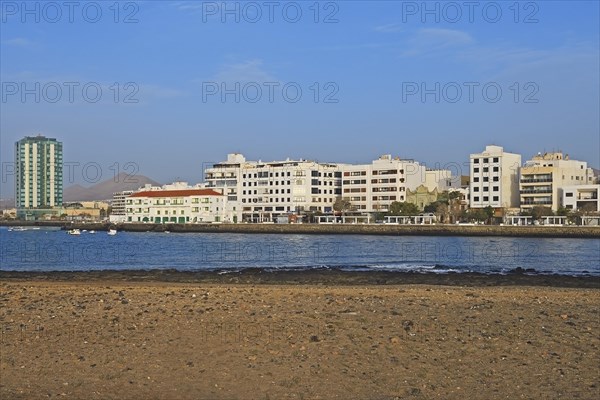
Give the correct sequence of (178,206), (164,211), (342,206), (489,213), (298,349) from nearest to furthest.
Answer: (298,349) → (489,213) → (342,206) → (178,206) → (164,211)

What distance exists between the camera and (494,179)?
135000 millimetres

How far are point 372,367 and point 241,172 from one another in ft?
513

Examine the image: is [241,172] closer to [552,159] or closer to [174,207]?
[174,207]

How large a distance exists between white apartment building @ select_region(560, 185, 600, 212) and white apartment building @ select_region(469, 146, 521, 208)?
427 inches

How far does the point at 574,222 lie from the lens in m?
121

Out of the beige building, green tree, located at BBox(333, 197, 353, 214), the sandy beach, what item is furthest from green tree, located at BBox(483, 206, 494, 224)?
the sandy beach

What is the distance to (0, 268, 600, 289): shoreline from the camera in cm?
3142

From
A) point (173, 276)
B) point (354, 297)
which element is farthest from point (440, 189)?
point (354, 297)

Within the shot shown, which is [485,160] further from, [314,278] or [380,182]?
[314,278]

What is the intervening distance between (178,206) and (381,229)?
58.5 meters

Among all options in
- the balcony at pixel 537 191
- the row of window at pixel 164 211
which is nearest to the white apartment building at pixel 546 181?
the balcony at pixel 537 191

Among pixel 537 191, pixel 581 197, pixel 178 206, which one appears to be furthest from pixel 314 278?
pixel 178 206

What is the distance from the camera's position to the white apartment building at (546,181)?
128 m

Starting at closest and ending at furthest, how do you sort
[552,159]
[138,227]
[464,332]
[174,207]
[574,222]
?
1. [464,332]
2. [574,222]
3. [552,159]
4. [138,227]
5. [174,207]
